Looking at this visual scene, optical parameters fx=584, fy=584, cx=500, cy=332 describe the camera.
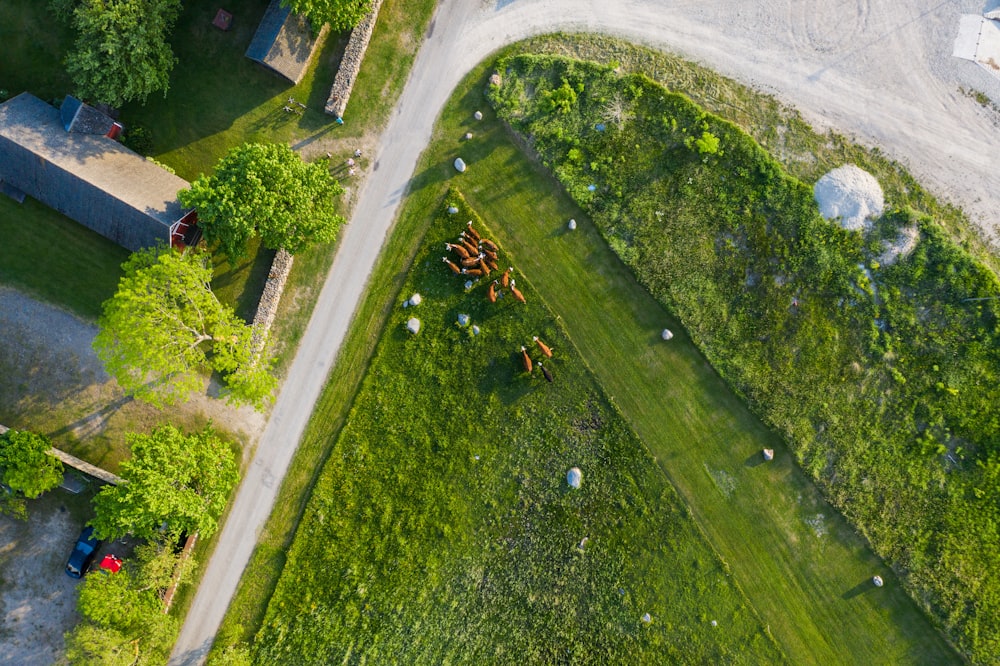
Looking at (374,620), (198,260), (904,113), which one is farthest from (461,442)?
(904,113)

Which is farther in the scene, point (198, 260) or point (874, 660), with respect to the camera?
point (874, 660)

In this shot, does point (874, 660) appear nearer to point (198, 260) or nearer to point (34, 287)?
point (198, 260)

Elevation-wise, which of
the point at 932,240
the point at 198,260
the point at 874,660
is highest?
the point at 932,240

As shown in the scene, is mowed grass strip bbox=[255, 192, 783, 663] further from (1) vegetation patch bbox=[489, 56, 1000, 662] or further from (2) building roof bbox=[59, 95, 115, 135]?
(2) building roof bbox=[59, 95, 115, 135]

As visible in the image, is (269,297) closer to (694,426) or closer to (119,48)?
(119,48)

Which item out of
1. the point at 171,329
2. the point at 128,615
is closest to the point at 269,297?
the point at 171,329

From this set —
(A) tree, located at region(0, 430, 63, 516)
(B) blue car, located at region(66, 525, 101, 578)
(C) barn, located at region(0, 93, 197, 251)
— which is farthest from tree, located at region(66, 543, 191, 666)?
(C) barn, located at region(0, 93, 197, 251)
